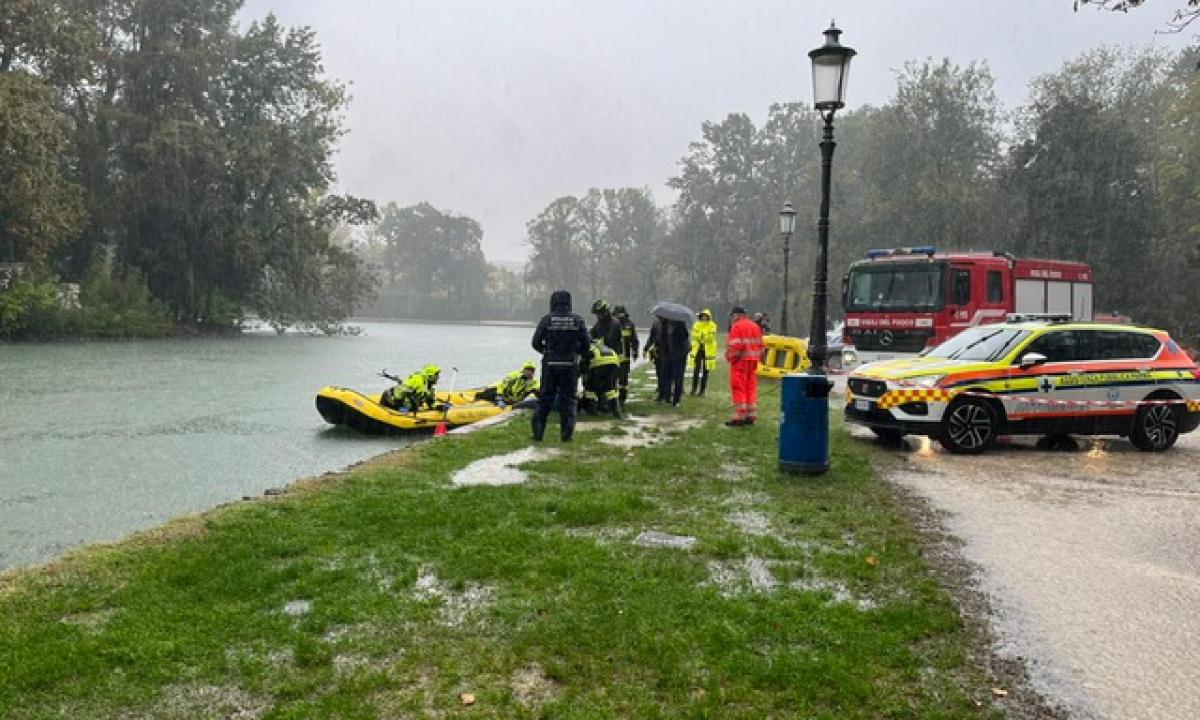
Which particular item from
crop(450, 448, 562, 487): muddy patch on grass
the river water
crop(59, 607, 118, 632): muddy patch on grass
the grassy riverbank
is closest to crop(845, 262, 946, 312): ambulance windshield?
the river water

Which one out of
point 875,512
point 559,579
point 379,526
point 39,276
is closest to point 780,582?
point 559,579

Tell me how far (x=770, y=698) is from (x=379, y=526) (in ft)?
12.1

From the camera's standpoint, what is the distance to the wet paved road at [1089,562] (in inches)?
165

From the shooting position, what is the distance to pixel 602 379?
14164 millimetres

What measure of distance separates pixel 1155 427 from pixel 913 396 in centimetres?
351

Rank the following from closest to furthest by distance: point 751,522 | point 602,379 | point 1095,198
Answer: point 751,522 → point 602,379 → point 1095,198

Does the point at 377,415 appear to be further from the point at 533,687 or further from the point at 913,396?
the point at 533,687

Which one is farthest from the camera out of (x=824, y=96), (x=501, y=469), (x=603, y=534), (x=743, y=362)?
(x=743, y=362)

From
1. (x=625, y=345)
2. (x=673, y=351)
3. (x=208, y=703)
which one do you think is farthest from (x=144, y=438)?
(x=208, y=703)

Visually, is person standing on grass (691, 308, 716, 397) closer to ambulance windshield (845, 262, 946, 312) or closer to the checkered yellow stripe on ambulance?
ambulance windshield (845, 262, 946, 312)

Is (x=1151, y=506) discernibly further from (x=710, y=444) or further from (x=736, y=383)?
(x=736, y=383)

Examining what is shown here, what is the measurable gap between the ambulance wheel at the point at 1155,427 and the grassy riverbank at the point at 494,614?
234 inches

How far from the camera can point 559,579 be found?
5422 millimetres

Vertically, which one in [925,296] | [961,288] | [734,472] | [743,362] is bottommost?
[734,472]
